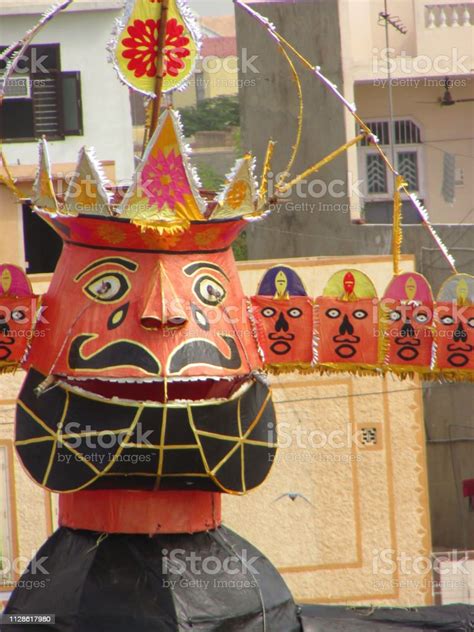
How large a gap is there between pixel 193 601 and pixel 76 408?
1.74 metres

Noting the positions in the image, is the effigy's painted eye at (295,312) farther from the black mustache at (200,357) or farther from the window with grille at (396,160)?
the window with grille at (396,160)

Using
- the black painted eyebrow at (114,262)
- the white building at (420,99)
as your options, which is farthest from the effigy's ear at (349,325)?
the white building at (420,99)

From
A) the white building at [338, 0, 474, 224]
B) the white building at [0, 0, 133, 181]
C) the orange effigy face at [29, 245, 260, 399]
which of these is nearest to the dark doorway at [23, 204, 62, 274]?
the white building at [0, 0, 133, 181]

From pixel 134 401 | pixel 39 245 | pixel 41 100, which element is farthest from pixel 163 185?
pixel 41 100

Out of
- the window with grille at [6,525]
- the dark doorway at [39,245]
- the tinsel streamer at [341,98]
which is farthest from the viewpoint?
the dark doorway at [39,245]

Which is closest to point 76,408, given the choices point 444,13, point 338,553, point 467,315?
point 467,315

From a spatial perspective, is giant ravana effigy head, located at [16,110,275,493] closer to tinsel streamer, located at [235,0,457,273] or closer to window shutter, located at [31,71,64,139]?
tinsel streamer, located at [235,0,457,273]

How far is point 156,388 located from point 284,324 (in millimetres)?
1676

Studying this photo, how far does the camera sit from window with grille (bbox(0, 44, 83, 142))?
24.1m

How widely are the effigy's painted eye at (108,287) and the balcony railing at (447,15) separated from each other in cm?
1390

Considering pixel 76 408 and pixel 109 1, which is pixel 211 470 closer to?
pixel 76 408

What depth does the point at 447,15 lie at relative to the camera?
2606 centimetres

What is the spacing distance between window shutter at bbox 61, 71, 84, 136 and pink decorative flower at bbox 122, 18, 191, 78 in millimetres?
11274

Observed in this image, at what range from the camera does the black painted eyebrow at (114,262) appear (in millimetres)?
13084
